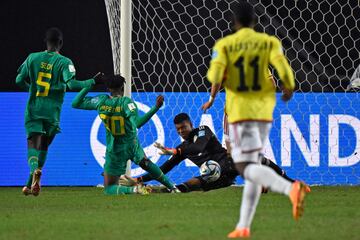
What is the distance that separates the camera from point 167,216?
7844mm

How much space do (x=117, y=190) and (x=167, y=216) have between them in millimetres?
3128

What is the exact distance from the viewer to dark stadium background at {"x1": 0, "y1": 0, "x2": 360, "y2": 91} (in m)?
13.5

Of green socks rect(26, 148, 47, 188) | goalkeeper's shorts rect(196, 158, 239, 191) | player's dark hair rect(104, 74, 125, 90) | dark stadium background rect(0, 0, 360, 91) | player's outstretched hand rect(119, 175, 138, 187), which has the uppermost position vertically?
dark stadium background rect(0, 0, 360, 91)

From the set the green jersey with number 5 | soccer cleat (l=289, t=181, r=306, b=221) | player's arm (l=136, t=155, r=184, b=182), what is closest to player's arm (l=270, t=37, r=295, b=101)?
soccer cleat (l=289, t=181, r=306, b=221)

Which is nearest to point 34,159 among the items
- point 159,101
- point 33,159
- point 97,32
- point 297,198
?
point 33,159

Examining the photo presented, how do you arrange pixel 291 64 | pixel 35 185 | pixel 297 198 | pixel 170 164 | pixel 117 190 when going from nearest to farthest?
1. pixel 297 198
2. pixel 35 185
3. pixel 117 190
4. pixel 170 164
5. pixel 291 64

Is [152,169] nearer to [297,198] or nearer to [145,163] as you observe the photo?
[145,163]

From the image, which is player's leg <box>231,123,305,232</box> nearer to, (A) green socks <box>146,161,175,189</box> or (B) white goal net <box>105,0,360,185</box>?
(A) green socks <box>146,161,175,189</box>

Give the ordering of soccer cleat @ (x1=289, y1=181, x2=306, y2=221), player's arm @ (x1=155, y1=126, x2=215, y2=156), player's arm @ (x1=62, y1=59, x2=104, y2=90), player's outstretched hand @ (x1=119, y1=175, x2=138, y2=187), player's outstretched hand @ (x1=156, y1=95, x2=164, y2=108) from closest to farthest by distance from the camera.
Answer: soccer cleat @ (x1=289, y1=181, x2=306, y2=221) < player's arm @ (x1=62, y1=59, x2=104, y2=90) < player's outstretched hand @ (x1=156, y1=95, x2=164, y2=108) < player's arm @ (x1=155, y1=126, x2=215, y2=156) < player's outstretched hand @ (x1=119, y1=175, x2=138, y2=187)

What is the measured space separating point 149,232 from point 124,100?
445cm

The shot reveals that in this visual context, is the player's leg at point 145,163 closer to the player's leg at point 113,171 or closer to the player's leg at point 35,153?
the player's leg at point 113,171

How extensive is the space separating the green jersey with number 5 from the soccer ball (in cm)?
178

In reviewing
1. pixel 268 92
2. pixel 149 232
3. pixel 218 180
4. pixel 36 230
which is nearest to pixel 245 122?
pixel 268 92

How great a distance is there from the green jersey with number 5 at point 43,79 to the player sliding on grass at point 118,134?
1.36 ft
